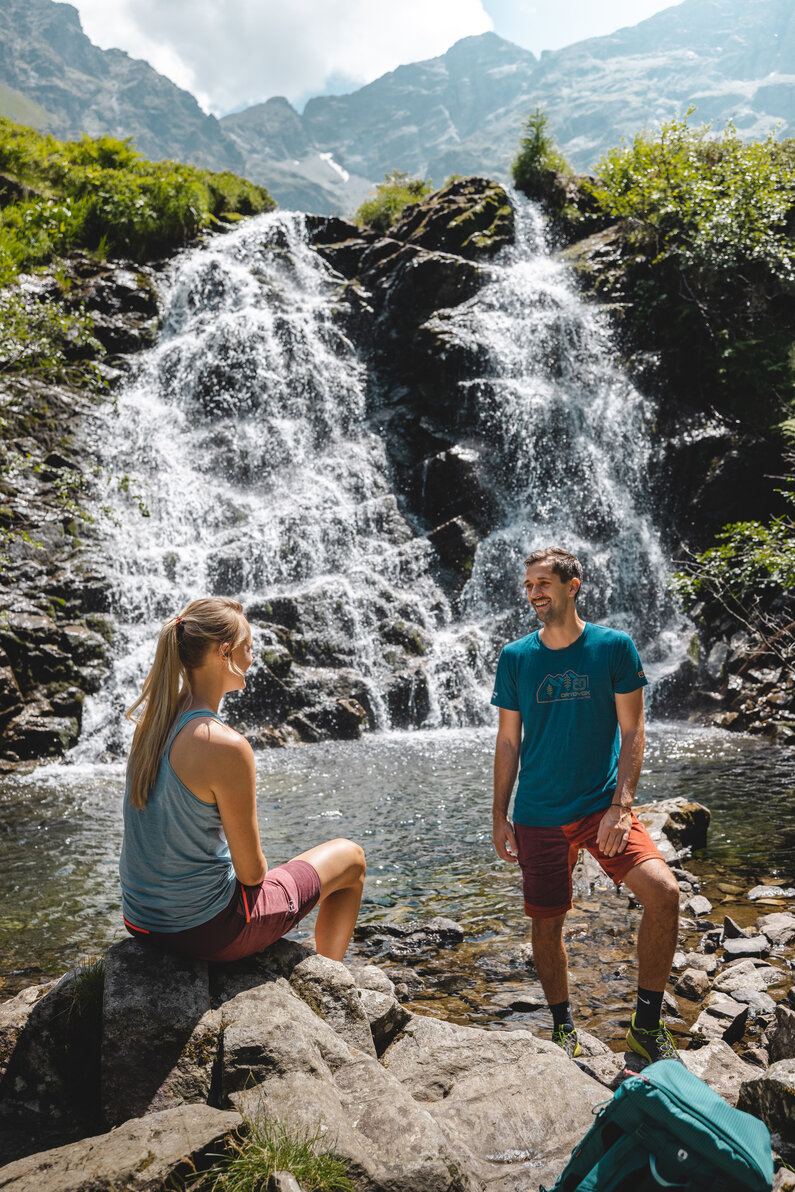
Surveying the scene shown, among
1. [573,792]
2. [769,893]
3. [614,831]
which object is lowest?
[769,893]

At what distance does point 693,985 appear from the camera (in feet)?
14.5

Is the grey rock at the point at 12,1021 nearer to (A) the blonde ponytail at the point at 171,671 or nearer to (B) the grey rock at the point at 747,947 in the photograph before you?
(A) the blonde ponytail at the point at 171,671

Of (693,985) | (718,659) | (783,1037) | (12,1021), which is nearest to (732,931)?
(693,985)

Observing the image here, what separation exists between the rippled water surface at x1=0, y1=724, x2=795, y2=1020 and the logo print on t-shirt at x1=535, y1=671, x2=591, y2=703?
193cm

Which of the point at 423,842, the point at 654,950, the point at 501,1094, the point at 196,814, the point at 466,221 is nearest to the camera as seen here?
the point at 501,1094

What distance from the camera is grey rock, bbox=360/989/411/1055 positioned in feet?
11.1

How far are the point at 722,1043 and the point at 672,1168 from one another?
1.98 m

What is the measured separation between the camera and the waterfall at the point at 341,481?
15617 millimetres

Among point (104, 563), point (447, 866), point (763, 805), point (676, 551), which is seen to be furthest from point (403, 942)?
point (676, 551)

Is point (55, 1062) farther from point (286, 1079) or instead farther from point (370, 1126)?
point (370, 1126)

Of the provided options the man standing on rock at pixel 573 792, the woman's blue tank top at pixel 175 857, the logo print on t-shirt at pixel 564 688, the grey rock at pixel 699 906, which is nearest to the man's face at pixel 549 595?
the man standing on rock at pixel 573 792

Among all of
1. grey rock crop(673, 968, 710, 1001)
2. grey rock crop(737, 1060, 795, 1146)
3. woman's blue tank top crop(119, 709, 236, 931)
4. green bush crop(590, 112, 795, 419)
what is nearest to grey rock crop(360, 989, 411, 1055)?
woman's blue tank top crop(119, 709, 236, 931)

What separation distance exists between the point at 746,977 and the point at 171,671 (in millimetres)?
3795

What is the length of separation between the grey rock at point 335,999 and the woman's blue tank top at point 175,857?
0.49m
